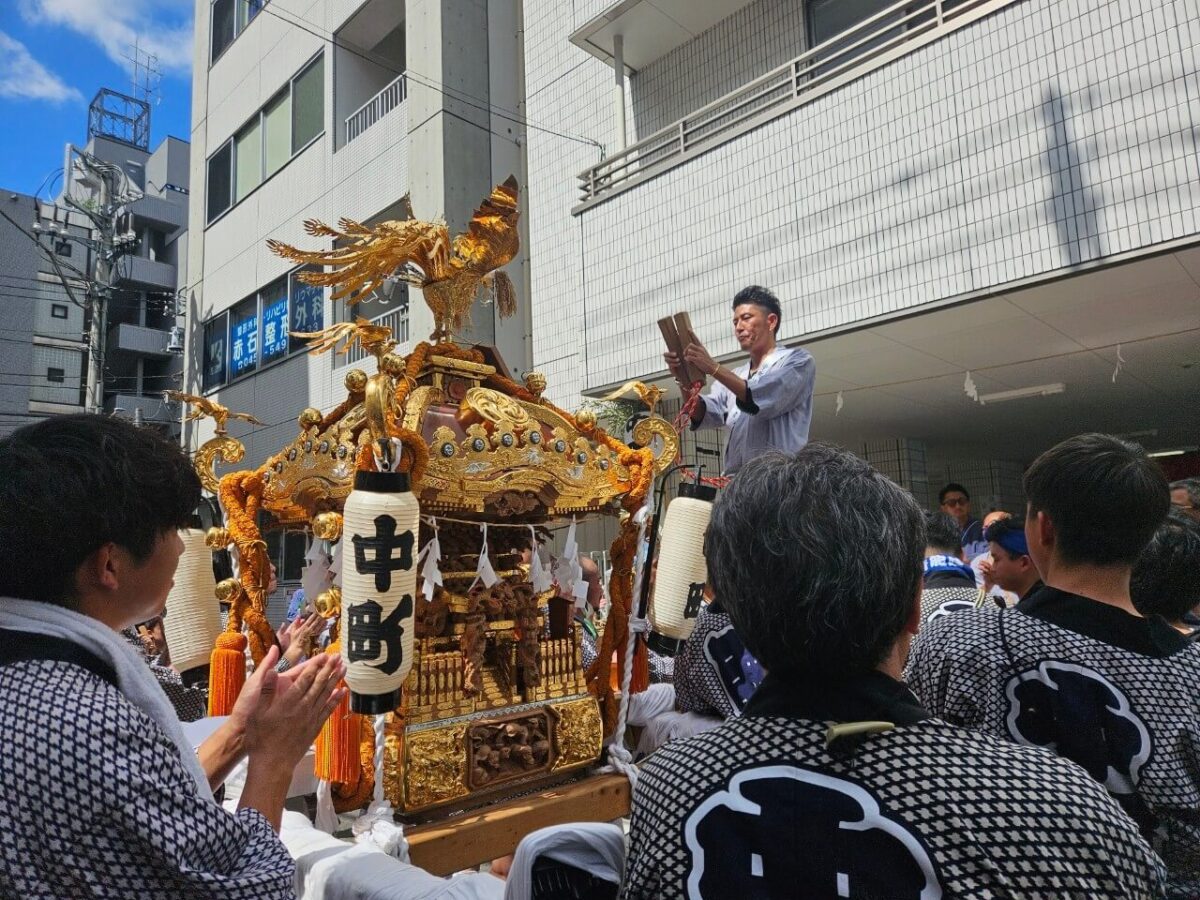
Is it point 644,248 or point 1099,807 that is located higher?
point 644,248

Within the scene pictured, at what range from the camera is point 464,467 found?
9.84 feet

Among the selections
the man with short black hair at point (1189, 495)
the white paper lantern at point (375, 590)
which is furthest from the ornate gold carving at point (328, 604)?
the man with short black hair at point (1189, 495)

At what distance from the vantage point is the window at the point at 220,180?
15.1 metres

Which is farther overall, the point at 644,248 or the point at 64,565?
the point at 644,248

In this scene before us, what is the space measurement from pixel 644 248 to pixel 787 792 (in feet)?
23.8

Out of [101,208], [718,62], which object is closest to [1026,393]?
[718,62]

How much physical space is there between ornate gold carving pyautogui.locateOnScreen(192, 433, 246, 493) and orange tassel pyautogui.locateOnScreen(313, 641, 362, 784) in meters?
1.20

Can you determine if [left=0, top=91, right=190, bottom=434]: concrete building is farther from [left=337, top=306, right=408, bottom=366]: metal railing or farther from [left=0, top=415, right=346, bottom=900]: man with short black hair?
[left=0, top=415, right=346, bottom=900]: man with short black hair

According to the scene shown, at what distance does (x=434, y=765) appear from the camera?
2.93 meters

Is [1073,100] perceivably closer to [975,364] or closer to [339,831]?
[975,364]

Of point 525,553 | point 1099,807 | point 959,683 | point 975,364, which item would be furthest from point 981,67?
point 1099,807

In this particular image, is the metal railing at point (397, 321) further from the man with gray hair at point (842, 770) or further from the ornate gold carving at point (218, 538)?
the man with gray hair at point (842, 770)

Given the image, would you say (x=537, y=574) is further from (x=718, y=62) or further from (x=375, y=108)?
(x=375, y=108)

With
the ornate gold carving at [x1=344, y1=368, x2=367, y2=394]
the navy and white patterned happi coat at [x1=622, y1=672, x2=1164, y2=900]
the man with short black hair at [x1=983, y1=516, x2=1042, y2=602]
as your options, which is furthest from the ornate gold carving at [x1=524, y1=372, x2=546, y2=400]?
the navy and white patterned happi coat at [x1=622, y1=672, x2=1164, y2=900]
